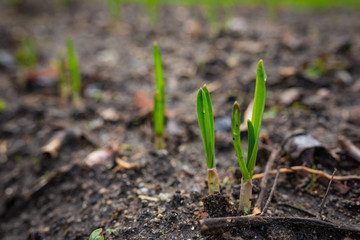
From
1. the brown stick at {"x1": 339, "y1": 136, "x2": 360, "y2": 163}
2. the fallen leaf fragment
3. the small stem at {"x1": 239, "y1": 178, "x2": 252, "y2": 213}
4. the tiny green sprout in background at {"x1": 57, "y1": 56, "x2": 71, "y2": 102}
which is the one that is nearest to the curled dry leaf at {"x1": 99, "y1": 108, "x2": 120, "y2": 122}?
the tiny green sprout in background at {"x1": 57, "y1": 56, "x2": 71, "y2": 102}

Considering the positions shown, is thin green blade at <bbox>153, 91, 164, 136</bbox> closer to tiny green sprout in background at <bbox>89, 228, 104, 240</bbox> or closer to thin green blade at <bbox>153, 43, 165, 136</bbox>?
thin green blade at <bbox>153, 43, 165, 136</bbox>

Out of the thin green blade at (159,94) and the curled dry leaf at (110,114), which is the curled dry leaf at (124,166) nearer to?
the thin green blade at (159,94)


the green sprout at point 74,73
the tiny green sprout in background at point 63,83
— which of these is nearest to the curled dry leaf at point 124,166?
the green sprout at point 74,73

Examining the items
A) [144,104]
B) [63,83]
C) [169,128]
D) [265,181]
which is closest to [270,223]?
[265,181]

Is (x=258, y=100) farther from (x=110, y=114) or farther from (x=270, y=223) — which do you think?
(x=110, y=114)

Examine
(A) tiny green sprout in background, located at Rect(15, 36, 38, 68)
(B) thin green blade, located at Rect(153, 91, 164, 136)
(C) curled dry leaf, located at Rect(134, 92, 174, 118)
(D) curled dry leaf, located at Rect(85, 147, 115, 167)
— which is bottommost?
(D) curled dry leaf, located at Rect(85, 147, 115, 167)

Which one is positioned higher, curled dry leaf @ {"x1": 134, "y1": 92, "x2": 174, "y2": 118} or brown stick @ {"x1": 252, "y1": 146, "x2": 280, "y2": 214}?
curled dry leaf @ {"x1": 134, "y1": 92, "x2": 174, "y2": 118}
